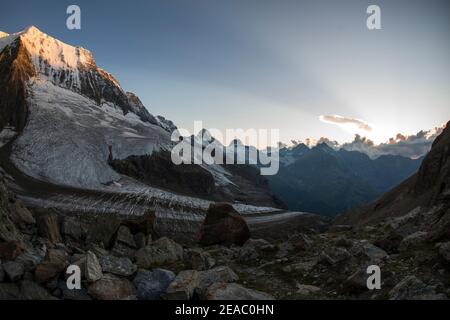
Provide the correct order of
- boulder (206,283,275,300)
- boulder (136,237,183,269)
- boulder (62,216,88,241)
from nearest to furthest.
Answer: boulder (206,283,275,300), boulder (136,237,183,269), boulder (62,216,88,241)

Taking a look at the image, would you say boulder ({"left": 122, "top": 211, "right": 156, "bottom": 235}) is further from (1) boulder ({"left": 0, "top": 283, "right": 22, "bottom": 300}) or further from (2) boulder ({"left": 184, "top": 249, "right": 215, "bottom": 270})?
(1) boulder ({"left": 0, "top": 283, "right": 22, "bottom": 300})

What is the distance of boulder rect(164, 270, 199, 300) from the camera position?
51.4ft

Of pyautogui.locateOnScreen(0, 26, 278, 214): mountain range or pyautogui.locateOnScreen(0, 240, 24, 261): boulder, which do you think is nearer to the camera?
pyautogui.locateOnScreen(0, 240, 24, 261): boulder

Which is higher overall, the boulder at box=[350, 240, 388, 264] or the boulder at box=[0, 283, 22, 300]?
the boulder at box=[350, 240, 388, 264]

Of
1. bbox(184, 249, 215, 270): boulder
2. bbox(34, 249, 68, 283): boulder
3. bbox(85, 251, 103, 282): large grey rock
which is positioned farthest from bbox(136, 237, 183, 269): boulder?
bbox(34, 249, 68, 283): boulder

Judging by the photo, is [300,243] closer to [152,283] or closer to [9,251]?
[152,283]

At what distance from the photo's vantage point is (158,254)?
2470cm

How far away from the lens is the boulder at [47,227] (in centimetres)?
2823

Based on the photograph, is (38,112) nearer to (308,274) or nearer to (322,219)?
(322,219)

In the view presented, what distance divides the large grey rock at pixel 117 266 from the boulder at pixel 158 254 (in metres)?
4.27

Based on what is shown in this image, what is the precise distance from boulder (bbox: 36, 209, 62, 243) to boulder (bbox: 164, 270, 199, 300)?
15.4 metres

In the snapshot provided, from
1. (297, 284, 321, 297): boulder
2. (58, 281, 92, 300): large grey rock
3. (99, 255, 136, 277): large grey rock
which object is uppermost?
(99, 255, 136, 277): large grey rock
